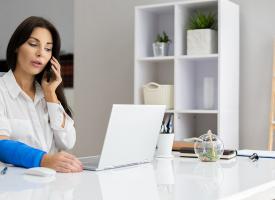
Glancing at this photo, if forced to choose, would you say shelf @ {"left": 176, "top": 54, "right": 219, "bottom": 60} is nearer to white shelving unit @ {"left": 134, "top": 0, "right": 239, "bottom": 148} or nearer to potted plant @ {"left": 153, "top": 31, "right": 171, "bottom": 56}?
white shelving unit @ {"left": 134, "top": 0, "right": 239, "bottom": 148}

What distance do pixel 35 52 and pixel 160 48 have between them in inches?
69.3

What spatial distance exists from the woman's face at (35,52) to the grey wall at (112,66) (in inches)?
74.7

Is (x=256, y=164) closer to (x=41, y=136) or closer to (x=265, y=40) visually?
(x=41, y=136)

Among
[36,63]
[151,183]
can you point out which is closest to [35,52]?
[36,63]

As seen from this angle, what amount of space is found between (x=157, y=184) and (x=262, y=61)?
237 cm

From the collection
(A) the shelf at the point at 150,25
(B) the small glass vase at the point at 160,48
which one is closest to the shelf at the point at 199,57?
(B) the small glass vase at the point at 160,48

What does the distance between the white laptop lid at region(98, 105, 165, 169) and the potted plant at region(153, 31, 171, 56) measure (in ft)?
6.09

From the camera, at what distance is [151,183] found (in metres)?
1.29

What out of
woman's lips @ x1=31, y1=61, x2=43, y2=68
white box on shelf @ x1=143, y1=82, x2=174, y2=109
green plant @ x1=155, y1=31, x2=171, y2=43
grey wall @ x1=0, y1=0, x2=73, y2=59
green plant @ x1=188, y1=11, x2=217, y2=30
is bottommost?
white box on shelf @ x1=143, y1=82, x2=174, y2=109

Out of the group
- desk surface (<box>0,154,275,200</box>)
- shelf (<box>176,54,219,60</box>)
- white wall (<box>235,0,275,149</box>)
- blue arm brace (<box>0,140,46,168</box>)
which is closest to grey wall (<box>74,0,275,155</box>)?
A: white wall (<box>235,0,275,149</box>)

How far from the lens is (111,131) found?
1.54 meters

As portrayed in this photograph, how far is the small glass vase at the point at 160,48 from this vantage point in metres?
3.59

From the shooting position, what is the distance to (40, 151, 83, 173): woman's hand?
4.90 feet

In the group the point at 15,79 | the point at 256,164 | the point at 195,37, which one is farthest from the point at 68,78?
the point at 256,164
